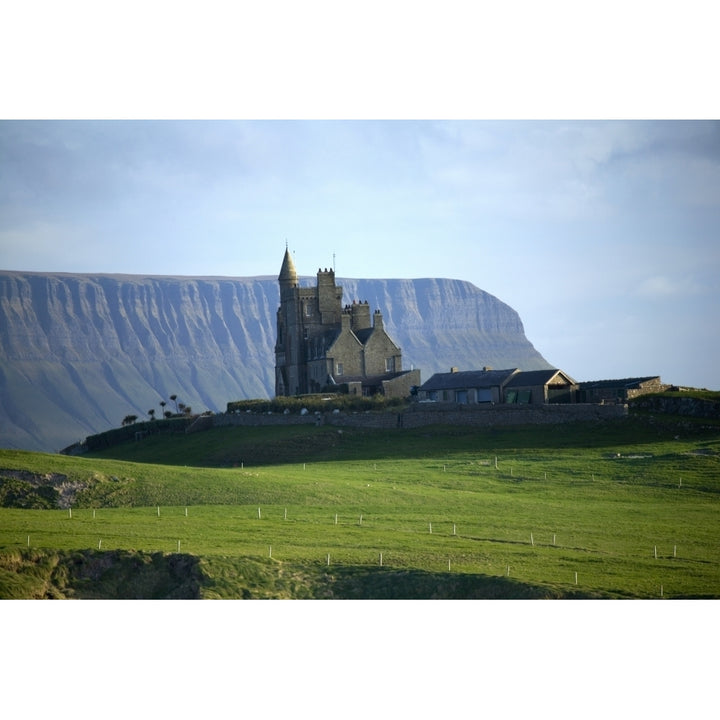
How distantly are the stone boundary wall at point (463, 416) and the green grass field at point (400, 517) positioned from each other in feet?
4.41

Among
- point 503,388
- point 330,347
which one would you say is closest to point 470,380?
point 503,388

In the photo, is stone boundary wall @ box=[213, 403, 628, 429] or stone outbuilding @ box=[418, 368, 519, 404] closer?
stone boundary wall @ box=[213, 403, 628, 429]

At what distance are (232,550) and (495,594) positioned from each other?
440 inches

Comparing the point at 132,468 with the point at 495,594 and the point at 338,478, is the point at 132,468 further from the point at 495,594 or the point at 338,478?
the point at 495,594

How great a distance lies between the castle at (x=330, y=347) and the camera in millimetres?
101438

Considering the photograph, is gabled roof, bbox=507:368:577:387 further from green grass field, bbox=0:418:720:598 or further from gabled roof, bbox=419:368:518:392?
green grass field, bbox=0:418:720:598

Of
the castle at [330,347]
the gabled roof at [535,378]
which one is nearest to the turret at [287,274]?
the castle at [330,347]

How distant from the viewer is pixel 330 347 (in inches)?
3999

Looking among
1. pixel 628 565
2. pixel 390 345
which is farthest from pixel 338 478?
pixel 390 345

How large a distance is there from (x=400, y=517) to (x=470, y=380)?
36.9 meters

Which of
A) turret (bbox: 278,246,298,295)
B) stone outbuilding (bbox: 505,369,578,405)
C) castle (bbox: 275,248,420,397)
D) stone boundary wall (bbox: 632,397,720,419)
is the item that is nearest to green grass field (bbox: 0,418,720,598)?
stone boundary wall (bbox: 632,397,720,419)

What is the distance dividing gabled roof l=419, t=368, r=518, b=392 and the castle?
6.33 m

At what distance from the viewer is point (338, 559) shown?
46.0m

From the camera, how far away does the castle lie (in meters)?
101
